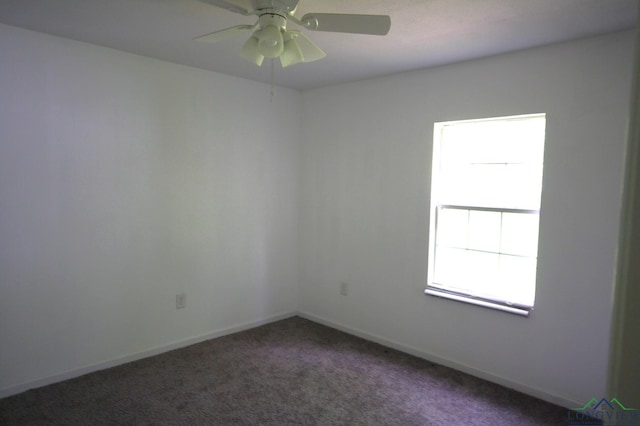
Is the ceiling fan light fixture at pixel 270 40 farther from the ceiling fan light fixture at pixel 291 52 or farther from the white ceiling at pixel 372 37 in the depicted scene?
the white ceiling at pixel 372 37

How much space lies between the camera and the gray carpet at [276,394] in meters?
2.66

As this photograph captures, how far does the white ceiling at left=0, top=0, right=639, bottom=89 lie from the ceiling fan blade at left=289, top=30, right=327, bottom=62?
0.77ft

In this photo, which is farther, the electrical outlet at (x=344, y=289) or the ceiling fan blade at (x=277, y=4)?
the electrical outlet at (x=344, y=289)

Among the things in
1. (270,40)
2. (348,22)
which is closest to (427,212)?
(348,22)

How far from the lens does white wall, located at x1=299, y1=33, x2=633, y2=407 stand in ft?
8.83

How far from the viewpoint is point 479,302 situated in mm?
3252

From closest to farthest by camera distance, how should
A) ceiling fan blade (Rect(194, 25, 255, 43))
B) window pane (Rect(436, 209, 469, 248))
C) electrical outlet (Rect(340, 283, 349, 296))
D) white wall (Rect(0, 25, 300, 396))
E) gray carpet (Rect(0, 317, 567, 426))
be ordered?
ceiling fan blade (Rect(194, 25, 255, 43)) < gray carpet (Rect(0, 317, 567, 426)) < white wall (Rect(0, 25, 300, 396)) < window pane (Rect(436, 209, 469, 248)) < electrical outlet (Rect(340, 283, 349, 296))

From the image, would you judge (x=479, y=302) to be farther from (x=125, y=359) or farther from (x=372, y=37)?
(x=125, y=359)

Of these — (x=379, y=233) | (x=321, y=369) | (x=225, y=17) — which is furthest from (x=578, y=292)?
(x=225, y=17)

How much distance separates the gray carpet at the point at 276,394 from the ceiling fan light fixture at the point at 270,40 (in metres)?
2.22

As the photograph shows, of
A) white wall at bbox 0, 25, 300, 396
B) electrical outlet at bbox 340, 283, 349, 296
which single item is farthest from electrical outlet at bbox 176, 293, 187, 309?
electrical outlet at bbox 340, 283, 349, 296

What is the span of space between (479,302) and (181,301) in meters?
2.55

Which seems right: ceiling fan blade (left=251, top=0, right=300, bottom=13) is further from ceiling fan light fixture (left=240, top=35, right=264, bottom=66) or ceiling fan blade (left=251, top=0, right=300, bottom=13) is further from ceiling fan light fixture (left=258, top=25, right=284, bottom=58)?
ceiling fan light fixture (left=240, top=35, right=264, bottom=66)

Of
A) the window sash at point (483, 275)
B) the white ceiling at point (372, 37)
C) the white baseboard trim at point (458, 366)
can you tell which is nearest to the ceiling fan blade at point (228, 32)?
the white ceiling at point (372, 37)
